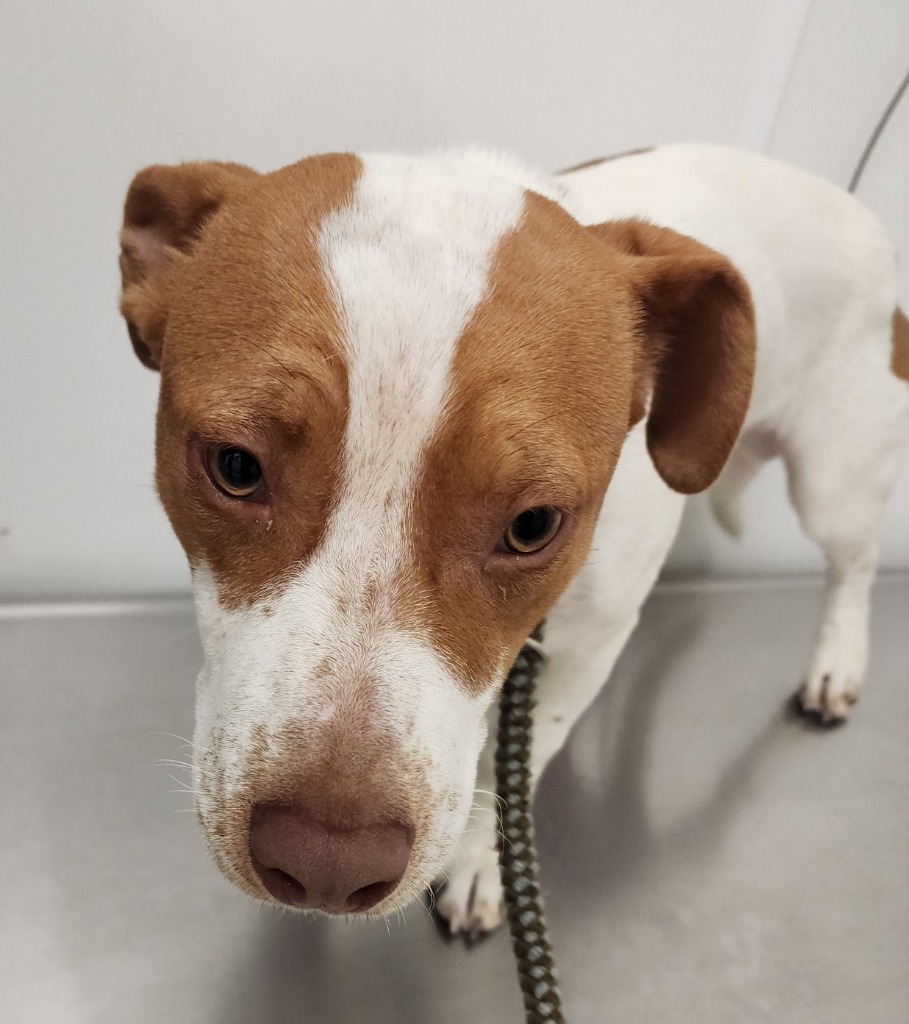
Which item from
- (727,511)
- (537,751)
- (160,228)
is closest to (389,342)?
(160,228)

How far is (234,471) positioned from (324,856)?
44 cm

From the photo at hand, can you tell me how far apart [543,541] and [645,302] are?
411mm

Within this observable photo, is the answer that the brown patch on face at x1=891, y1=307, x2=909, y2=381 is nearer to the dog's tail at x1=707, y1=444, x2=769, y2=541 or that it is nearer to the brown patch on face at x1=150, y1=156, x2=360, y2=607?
the dog's tail at x1=707, y1=444, x2=769, y2=541

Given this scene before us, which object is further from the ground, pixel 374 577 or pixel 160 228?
pixel 160 228

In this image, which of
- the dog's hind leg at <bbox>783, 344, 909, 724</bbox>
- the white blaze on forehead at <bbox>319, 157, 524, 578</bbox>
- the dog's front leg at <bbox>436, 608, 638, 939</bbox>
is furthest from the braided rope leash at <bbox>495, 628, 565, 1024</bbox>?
the dog's hind leg at <bbox>783, 344, 909, 724</bbox>

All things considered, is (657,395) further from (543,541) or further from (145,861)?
(145,861)

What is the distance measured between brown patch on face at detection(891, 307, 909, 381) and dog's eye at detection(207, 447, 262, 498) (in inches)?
63.6

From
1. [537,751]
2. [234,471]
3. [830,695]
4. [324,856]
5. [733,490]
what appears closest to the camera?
[324,856]

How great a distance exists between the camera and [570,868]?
66.1 inches

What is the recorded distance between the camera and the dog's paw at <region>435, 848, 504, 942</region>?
4.99 ft

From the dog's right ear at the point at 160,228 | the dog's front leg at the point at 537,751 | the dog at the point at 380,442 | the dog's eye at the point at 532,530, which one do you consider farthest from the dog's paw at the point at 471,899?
the dog's right ear at the point at 160,228

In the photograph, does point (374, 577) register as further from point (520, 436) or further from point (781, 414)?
point (781, 414)

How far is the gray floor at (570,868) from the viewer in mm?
1434

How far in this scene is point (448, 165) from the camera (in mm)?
1195
